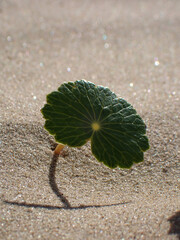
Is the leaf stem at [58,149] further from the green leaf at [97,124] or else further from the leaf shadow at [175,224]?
the leaf shadow at [175,224]

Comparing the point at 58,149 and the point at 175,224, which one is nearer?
the point at 175,224

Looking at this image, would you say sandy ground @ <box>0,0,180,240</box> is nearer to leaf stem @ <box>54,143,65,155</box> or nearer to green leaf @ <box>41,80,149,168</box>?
leaf stem @ <box>54,143,65,155</box>

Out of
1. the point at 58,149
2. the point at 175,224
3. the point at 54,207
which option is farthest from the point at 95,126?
the point at 175,224

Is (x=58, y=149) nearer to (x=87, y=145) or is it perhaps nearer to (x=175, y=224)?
(x=87, y=145)

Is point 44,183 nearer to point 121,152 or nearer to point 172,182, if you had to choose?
point 121,152

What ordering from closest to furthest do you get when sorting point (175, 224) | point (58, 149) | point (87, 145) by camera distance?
point (175, 224), point (58, 149), point (87, 145)

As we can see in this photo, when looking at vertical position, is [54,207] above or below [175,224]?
below

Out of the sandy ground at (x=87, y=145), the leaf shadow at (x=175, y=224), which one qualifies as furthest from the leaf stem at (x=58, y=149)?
the leaf shadow at (x=175, y=224)

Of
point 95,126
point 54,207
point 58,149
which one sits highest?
point 95,126
